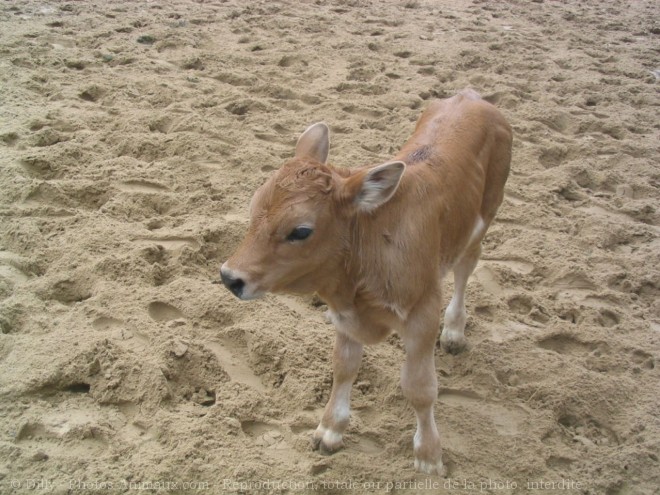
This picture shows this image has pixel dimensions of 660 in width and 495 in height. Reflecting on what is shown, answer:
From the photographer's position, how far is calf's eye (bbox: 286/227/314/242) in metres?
3.05

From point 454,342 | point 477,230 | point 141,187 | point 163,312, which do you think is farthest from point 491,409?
point 141,187

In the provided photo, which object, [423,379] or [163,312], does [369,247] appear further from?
[163,312]

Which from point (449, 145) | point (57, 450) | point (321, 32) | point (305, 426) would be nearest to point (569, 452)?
point (305, 426)

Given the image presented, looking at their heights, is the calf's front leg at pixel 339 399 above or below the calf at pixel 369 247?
below

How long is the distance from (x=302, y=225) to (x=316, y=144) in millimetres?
652

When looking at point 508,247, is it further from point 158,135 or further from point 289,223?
point 158,135

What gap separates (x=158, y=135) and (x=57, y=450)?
362cm

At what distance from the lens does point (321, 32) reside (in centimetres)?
920

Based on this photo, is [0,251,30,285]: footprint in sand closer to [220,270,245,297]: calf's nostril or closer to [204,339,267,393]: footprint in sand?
[204,339,267,393]: footprint in sand

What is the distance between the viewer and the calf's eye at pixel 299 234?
3.05m

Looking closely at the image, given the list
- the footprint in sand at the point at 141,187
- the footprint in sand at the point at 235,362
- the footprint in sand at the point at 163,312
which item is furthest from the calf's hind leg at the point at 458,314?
the footprint in sand at the point at 141,187

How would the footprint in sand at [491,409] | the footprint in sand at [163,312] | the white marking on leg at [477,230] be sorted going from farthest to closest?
the footprint in sand at [163,312], the white marking on leg at [477,230], the footprint in sand at [491,409]

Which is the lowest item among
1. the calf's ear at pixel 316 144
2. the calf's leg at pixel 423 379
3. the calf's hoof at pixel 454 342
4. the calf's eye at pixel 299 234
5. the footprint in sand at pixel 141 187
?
the calf's hoof at pixel 454 342

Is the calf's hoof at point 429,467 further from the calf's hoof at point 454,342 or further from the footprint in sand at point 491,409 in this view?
the calf's hoof at point 454,342
